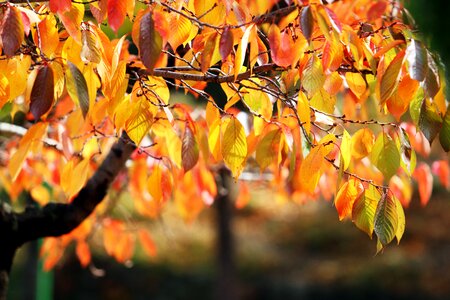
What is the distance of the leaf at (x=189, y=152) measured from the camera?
6.28ft

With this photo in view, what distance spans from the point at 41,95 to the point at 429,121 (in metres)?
0.92

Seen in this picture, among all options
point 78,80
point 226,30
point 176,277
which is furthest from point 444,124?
point 176,277

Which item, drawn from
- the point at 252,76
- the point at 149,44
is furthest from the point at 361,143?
the point at 149,44

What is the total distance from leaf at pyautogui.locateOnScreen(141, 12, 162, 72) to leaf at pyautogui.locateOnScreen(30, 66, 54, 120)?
0.69 feet

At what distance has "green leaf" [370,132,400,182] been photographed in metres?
1.83

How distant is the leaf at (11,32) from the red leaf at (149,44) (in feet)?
0.87

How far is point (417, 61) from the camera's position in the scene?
5.10 feet

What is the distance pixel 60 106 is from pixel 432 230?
632 cm

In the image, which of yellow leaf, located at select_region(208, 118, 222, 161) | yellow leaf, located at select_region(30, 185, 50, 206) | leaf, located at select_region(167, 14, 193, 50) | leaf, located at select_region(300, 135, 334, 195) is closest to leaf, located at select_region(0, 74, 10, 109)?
leaf, located at select_region(167, 14, 193, 50)

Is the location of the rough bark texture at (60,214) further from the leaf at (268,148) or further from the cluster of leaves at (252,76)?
the leaf at (268,148)

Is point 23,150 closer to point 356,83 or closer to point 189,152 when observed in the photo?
point 189,152

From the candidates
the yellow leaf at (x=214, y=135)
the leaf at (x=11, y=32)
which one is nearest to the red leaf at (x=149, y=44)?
the leaf at (x=11, y=32)

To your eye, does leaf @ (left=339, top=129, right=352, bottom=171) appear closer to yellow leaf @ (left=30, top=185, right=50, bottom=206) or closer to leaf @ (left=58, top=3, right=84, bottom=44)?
leaf @ (left=58, top=3, right=84, bottom=44)

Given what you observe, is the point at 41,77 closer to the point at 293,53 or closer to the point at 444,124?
the point at 293,53
